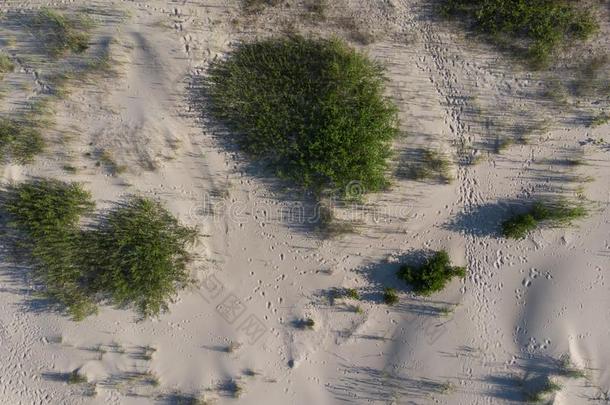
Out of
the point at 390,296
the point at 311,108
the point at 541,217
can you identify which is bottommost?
the point at 390,296

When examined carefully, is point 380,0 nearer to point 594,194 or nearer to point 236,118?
point 236,118

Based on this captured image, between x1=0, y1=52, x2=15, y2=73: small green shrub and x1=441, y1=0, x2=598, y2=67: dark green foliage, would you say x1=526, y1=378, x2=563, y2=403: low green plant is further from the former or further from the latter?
x1=0, y1=52, x2=15, y2=73: small green shrub

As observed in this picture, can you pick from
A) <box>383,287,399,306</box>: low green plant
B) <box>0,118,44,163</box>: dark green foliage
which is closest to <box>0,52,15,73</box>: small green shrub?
→ <box>0,118,44,163</box>: dark green foliage

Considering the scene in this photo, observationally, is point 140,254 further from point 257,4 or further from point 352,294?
point 257,4

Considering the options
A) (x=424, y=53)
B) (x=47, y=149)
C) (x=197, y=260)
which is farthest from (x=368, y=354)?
(x=47, y=149)

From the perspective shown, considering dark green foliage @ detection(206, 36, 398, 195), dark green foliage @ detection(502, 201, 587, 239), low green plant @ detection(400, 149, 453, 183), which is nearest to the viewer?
dark green foliage @ detection(206, 36, 398, 195)

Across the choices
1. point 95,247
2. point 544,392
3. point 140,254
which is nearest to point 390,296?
point 544,392
